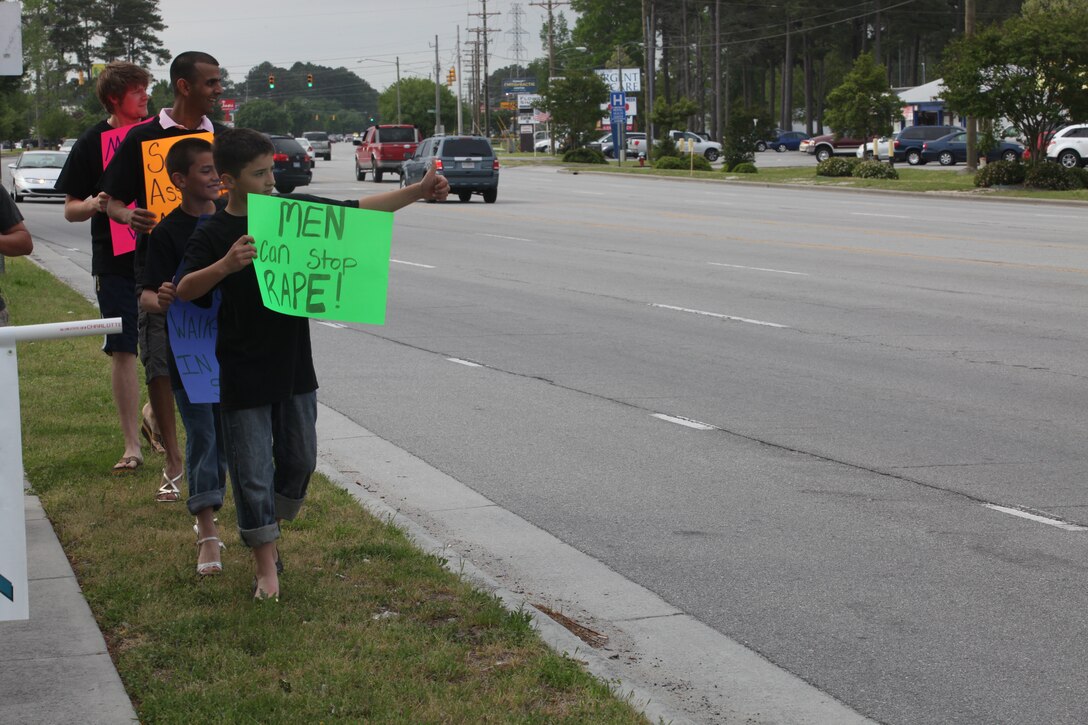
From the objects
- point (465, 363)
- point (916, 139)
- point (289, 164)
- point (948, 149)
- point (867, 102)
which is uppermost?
point (867, 102)

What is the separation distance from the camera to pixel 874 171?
44031 millimetres

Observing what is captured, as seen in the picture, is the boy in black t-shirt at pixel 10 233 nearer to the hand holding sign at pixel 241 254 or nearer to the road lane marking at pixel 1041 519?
the hand holding sign at pixel 241 254

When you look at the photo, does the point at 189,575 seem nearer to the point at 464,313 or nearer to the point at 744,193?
the point at 464,313

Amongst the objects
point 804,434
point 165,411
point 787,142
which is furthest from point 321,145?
point 165,411

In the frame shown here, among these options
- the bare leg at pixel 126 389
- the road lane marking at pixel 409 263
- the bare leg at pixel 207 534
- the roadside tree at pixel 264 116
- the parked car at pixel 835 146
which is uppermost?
the roadside tree at pixel 264 116

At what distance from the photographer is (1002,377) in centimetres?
1037

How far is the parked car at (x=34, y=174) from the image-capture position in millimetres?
38875

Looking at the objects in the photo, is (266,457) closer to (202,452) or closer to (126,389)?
(202,452)

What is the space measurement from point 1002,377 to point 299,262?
701cm

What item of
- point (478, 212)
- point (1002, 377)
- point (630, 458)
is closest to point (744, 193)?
point (478, 212)

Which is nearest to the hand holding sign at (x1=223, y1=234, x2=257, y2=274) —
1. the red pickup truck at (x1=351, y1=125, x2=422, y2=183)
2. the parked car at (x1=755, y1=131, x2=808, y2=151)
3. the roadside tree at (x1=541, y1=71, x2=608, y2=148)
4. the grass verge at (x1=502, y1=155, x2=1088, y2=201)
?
the grass verge at (x1=502, y1=155, x2=1088, y2=201)

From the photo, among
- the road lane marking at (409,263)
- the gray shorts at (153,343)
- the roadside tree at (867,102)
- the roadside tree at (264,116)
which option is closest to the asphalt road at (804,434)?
the road lane marking at (409,263)

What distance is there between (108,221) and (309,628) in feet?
9.75

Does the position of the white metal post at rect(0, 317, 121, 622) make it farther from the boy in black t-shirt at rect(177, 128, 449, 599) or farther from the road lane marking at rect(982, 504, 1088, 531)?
the road lane marking at rect(982, 504, 1088, 531)
